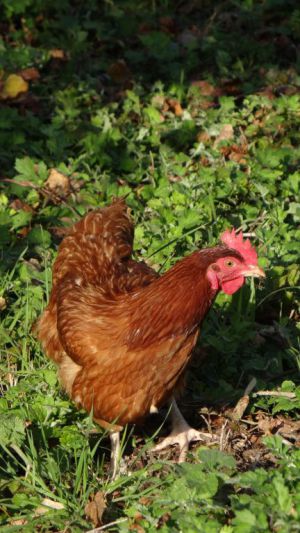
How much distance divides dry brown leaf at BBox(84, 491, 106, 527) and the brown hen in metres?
0.36

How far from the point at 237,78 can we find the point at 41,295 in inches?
127

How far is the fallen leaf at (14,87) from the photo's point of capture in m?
7.36

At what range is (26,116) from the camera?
7.32m

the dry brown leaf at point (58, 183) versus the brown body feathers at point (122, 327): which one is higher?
the brown body feathers at point (122, 327)

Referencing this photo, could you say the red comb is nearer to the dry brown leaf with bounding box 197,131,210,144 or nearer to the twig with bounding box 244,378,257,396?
the twig with bounding box 244,378,257,396

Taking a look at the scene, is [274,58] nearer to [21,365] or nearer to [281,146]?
[281,146]

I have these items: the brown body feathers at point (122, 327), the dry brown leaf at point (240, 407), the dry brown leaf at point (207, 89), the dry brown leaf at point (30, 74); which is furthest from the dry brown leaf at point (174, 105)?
the dry brown leaf at point (240, 407)

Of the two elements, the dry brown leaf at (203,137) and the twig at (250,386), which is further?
the dry brown leaf at (203,137)

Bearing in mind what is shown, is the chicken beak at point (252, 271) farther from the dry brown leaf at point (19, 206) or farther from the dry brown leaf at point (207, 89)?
the dry brown leaf at point (207, 89)

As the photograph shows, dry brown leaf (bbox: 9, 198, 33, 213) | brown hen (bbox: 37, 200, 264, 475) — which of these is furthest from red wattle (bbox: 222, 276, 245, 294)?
dry brown leaf (bbox: 9, 198, 33, 213)

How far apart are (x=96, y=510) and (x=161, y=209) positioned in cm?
250

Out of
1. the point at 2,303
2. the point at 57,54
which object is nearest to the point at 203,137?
the point at 57,54

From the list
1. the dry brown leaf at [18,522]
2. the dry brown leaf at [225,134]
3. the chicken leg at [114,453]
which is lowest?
the chicken leg at [114,453]

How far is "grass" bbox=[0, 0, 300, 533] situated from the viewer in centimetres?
410
